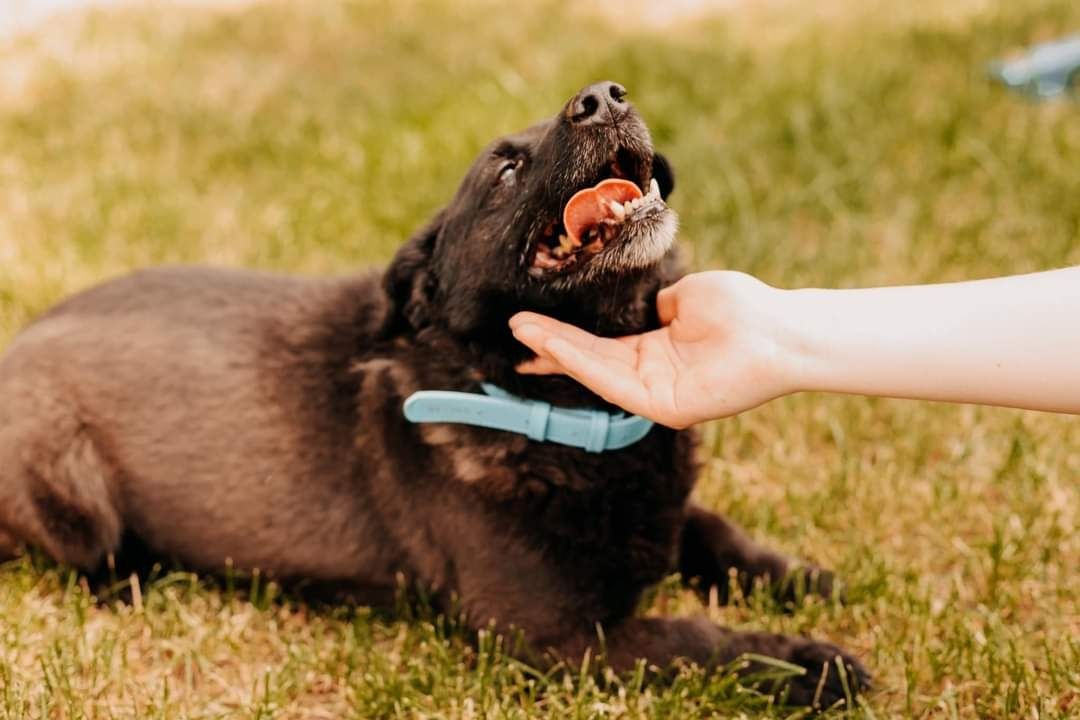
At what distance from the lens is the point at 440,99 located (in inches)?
237

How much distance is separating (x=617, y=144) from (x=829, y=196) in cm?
239

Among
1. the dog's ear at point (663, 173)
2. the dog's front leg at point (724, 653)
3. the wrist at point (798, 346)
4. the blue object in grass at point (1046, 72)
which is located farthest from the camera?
the blue object in grass at point (1046, 72)

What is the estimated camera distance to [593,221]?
2852mm

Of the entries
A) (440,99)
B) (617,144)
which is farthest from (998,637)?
(440,99)

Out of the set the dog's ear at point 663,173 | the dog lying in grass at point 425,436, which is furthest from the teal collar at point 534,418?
the dog's ear at point 663,173

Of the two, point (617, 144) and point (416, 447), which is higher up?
point (617, 144)

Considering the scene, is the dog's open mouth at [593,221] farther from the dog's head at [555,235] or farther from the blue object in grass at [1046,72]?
the blue object in grass at [1046,72]

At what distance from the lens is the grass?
9.41 feet

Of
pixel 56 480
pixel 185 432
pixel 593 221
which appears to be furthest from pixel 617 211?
pixel 56 480

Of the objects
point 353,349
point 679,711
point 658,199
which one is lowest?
point 679,711

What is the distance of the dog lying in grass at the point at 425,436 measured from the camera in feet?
9.36

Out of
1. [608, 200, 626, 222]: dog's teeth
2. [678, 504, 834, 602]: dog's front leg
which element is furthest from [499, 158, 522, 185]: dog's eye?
[678, 504, 834, 602]: dog's front leg

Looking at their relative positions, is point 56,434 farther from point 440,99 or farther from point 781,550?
point 440,99

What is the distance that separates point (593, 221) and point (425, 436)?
0.71 metres
